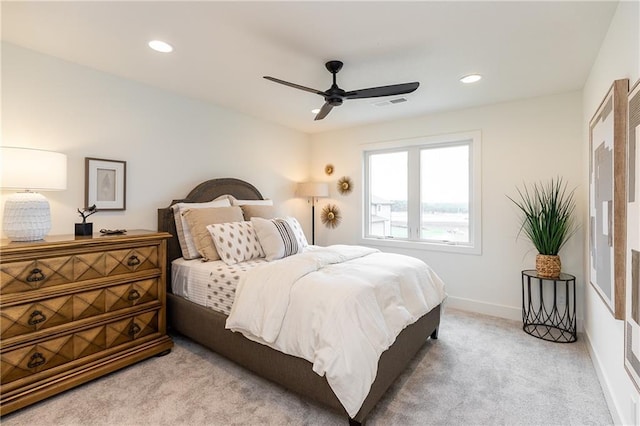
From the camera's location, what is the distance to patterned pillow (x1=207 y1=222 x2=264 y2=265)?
9.10 ft

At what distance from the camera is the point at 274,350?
79.4 inches

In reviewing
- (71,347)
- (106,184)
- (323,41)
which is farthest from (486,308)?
(106,184)

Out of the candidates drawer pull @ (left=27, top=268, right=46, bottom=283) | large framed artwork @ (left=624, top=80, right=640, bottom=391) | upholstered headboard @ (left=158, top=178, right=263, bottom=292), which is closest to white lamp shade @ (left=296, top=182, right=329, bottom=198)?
upholstered headboard @ (left=158, top=178, right=263, bottom=292)

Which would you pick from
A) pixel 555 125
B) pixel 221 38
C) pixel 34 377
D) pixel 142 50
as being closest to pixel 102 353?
pixel 34 377

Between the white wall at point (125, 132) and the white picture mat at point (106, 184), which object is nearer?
the white wall at point (125, 132)

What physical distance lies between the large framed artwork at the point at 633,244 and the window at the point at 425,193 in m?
2.23

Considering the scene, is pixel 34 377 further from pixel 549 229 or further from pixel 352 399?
pixel 549 229

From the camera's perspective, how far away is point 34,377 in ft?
6.40

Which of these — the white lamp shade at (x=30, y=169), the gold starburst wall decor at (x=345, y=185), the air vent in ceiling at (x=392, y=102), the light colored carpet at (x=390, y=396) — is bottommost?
the light colored carpet at (x=390, y=396)

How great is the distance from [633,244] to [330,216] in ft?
12.1

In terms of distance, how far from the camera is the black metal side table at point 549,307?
302 cm

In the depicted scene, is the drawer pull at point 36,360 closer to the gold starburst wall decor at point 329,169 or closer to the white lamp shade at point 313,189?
the white lamp shade at point 313,189

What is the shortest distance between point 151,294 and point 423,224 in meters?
3.29

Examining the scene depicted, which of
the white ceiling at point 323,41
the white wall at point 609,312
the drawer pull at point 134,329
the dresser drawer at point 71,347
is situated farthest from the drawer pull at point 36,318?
the white wall at point 609,312
